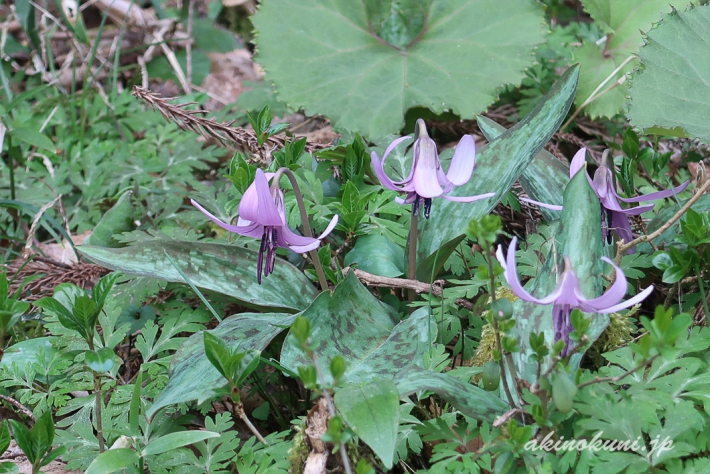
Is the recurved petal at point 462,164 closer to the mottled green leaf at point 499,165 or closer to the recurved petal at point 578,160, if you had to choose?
the mottled green leaf at point 499,165

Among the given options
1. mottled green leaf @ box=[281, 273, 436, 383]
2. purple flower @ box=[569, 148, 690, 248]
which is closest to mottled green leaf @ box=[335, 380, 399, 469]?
mottled green leaf @ box=[281, 273, 436, 383]

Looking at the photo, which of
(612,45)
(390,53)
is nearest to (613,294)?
(390,53)

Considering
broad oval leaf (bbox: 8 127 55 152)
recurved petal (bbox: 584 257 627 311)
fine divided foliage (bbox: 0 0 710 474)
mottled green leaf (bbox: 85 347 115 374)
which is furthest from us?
broad oval leaf (bbox: 8 127 55 152)

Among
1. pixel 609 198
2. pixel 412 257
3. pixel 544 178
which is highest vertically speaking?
pixel 609 198

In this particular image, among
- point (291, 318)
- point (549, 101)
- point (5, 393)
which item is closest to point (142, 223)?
point (5, 393)

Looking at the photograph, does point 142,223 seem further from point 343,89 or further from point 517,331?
point 517,331

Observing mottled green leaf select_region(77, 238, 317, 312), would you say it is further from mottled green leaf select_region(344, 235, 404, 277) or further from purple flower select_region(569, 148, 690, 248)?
purple flower select_region(569, 148, 690, 248)

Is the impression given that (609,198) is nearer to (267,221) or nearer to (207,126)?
(267,221)
